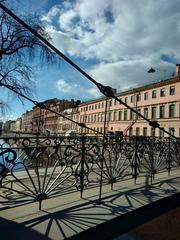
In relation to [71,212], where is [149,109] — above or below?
above

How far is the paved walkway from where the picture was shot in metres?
3.36

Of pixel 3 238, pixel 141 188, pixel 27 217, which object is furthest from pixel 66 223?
pixel 141 188

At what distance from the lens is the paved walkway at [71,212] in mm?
3355

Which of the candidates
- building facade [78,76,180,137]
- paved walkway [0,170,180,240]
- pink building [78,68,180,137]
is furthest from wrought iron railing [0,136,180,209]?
pink building [78,68,180,137]

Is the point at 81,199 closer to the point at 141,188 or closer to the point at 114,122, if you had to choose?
the point at 141,188

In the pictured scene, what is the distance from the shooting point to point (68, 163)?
478 centimetres

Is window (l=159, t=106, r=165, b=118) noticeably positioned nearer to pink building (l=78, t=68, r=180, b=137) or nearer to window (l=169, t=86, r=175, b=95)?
pink building (l=78, t=68, r=180, b=137)

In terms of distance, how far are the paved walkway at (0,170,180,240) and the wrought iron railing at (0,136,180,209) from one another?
0.16 m

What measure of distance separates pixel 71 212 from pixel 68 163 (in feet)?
2.98

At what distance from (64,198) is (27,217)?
3.61 feet

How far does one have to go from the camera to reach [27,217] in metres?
3.77

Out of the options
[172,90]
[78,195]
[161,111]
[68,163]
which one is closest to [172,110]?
[161,111]

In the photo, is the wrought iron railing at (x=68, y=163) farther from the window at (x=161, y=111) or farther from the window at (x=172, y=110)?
the window at (x=161, y=111)

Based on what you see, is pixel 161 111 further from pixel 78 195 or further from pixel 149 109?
pixel 78 195
